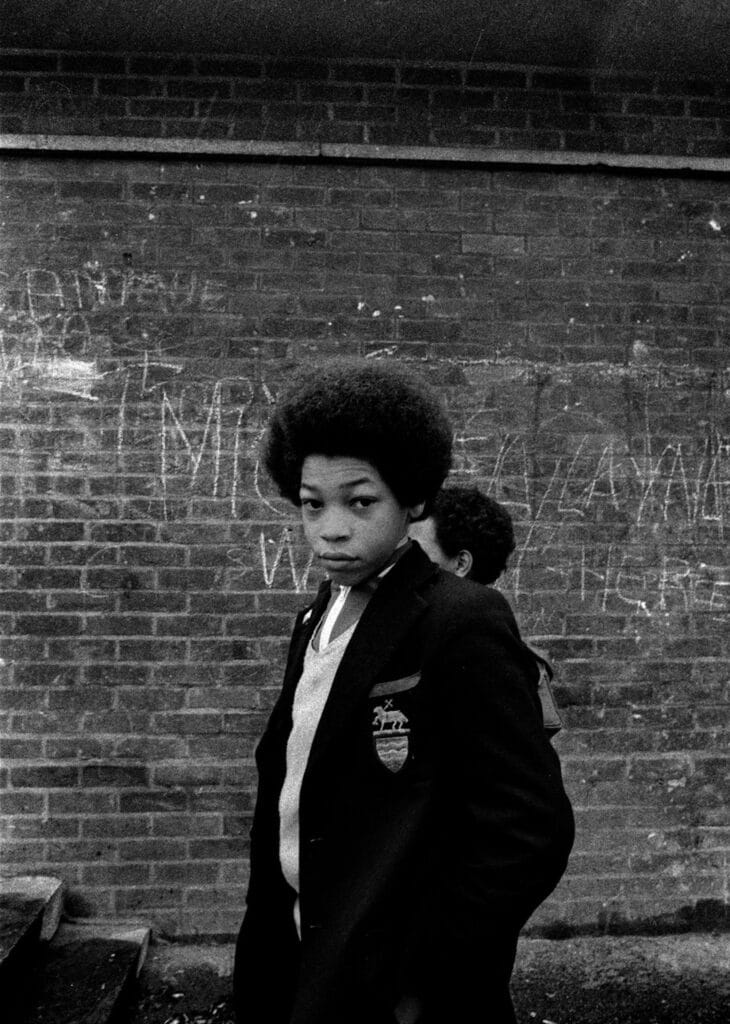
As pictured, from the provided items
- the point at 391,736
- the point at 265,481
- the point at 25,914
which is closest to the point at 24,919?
the point at 25,914

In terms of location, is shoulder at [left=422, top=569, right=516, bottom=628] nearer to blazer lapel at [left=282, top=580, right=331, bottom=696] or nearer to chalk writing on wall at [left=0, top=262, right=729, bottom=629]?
blazer lapel at [left=282, top=580, right=331, bottom=696]

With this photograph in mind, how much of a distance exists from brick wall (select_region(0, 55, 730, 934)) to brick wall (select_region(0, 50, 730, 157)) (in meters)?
0.13

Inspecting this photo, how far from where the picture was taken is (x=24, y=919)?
3539 millimetres

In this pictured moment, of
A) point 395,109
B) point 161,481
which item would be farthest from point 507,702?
point 395,109

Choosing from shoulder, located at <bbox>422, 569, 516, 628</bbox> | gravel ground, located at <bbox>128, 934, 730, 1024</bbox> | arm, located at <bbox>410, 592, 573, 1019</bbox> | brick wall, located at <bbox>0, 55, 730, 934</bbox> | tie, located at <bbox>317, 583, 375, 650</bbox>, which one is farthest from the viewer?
brick wall, located at <bbox>0, 55, 730, 934</bbox>

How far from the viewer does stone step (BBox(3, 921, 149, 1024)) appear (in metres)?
3.25

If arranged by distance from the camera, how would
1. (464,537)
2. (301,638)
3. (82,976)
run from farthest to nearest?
(82,976) → (464,537) → (301,638)

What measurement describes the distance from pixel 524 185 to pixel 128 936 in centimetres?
377

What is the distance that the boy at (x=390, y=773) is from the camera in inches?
61.5

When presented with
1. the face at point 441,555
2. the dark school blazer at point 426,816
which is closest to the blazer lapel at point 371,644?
the dark school blazer at point 426,816

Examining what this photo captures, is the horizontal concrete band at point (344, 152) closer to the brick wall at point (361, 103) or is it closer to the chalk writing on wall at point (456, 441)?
the brick wall at point (361, 103)

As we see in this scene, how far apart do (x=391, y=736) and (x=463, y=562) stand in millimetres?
1269

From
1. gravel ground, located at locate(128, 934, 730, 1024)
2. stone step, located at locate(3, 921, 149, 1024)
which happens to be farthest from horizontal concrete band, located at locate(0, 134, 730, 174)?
gravel ground, located at locate(128, 934, 730, 1024)

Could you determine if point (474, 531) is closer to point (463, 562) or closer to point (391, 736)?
point (463, 562)
